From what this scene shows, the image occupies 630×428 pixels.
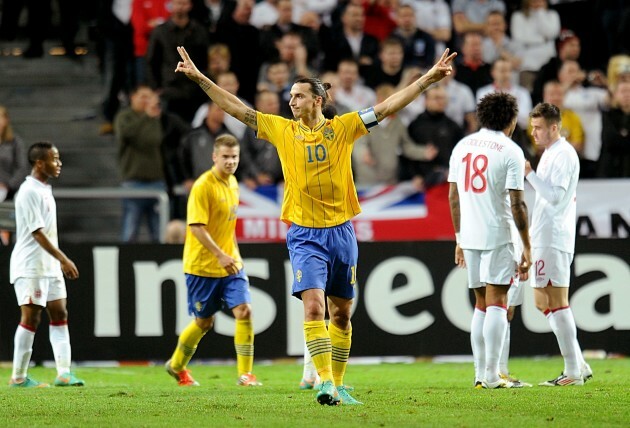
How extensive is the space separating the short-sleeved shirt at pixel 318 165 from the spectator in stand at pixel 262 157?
6879 millimetres

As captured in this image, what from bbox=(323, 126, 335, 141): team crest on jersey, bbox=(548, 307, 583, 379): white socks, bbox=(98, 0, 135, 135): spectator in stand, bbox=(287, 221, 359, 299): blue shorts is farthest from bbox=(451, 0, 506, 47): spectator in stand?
bbox=(287, 221, 359, 299): blue shorts

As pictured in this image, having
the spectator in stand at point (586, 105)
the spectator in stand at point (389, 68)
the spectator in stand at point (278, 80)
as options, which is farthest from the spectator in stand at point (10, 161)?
the spectator in stand at point (586, 105)

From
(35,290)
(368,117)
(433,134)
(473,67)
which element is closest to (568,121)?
(473,67)

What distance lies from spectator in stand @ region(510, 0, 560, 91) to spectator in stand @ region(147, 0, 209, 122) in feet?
15.8

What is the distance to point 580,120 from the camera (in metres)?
17.0

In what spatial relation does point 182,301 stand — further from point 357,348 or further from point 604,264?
point 604,264

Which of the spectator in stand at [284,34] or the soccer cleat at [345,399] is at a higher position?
the spectator in stand at [284,34]

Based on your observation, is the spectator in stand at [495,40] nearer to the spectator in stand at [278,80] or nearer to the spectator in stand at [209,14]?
the spectator in stand at [278,80]

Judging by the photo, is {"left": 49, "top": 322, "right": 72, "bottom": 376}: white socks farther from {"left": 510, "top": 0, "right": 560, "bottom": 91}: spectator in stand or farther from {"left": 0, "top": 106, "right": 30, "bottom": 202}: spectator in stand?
{"left": 510, "top": 0, "right": 560, "bottom": 91}: spectator in stand

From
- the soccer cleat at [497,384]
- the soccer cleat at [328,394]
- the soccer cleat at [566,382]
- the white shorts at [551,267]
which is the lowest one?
the soccer cleat at [566,382]

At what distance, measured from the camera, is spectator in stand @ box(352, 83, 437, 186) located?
16.4 meters

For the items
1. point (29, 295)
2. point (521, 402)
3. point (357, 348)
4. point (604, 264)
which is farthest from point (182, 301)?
point (521, 402)

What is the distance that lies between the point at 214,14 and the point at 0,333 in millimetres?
6898

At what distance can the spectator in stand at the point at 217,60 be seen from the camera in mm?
17469
